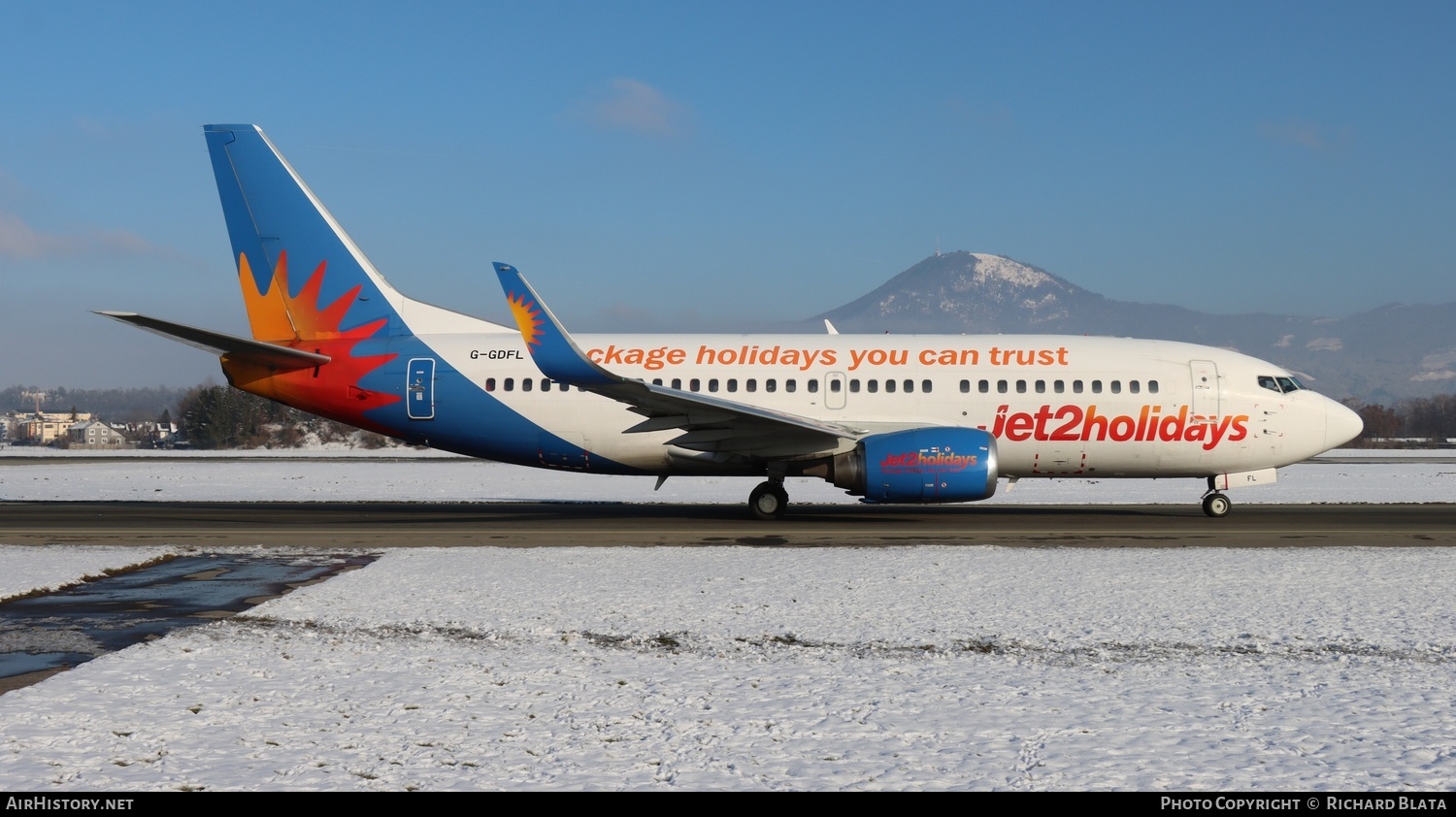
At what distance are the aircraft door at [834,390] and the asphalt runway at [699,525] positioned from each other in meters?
2.25

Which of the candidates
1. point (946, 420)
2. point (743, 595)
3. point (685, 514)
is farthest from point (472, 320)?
point (743, 595)

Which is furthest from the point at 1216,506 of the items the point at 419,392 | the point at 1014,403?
the point at 419,392

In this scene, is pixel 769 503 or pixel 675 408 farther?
pixel 769 503

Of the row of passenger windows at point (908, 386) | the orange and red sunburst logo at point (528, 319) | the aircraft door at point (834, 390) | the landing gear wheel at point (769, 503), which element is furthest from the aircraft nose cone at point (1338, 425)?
the orange and red sunburst logo at point (528, 319)

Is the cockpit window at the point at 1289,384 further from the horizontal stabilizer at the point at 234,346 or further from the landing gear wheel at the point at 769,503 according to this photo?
the horizontal stabilizer at the point at 234,346

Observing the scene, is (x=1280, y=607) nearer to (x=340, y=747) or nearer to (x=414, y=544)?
(x=340, y=747)

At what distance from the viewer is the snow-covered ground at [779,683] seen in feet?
18.4

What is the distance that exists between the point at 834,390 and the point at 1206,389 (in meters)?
7.31

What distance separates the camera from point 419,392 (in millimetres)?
20719

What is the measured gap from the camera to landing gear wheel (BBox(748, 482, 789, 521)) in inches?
797

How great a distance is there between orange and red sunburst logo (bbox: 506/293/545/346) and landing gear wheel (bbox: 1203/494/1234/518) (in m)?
13.2

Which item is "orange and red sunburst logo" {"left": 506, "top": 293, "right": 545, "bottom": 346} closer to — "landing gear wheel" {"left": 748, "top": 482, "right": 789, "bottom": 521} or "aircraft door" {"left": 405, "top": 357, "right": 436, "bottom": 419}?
"aircraft door" {"left": 405, "top": 357, "right": 436, "bottom": 419}

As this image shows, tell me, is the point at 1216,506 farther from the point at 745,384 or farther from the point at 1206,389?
the point at 745,384

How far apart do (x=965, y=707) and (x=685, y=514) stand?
1483 centimetres
